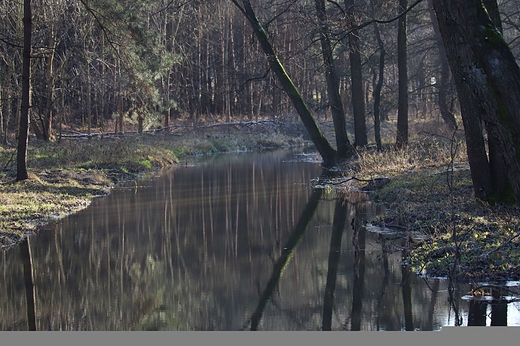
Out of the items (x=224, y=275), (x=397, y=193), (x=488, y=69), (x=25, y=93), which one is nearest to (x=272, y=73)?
(x=25, y=93)

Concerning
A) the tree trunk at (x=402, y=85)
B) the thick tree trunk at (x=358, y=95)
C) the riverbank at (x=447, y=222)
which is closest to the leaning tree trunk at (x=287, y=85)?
the thick tree trunk at (x=358, y=95)

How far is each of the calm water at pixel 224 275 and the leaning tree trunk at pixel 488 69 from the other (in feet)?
7.54

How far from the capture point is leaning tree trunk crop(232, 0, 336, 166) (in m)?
24.5

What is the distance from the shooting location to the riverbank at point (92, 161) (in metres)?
16.4

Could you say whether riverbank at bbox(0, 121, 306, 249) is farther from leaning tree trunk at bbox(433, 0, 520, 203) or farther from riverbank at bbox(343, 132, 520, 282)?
leaning tree trunk at bbox(433, 0, 520, 203)

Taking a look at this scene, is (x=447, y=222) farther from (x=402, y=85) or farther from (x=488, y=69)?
(x=402, y=85)

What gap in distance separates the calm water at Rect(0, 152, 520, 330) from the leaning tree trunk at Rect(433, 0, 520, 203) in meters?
2.30

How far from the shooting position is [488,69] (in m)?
10.1

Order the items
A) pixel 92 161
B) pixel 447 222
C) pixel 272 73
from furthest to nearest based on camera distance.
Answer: pixel 272 73 → pixel 92 161 → pixel 447 222

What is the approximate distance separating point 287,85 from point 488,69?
1513 centimetres

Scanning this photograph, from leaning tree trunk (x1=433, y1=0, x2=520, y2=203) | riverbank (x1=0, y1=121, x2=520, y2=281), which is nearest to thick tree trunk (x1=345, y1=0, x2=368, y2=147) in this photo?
riverbank (x1=0, y1=121, x2=520, y2=281)

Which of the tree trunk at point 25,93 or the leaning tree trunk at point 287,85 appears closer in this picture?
the tree trunk at point 25,93

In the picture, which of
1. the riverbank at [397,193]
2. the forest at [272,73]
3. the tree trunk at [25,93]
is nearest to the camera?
the riverbank at [397,193]

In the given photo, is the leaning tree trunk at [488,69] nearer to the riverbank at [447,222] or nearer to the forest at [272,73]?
the forest at [272,73]
